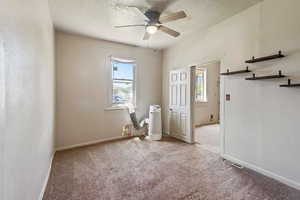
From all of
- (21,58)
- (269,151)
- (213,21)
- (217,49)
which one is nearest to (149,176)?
(269,151)

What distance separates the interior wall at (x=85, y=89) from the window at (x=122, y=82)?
0.58 ft

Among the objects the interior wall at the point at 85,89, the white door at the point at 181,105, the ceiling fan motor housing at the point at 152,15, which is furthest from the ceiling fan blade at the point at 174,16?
the interior wall at the point at 85,89

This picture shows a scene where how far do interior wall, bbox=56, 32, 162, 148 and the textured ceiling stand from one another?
40cm

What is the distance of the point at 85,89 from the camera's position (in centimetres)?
378

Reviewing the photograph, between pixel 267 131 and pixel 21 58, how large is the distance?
130 inches

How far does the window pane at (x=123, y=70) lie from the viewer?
431 centimetres

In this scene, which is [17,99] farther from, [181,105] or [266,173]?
[181,105]

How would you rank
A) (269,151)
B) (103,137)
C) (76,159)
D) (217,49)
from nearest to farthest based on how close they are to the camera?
1. (269,151)
2. (76,159)
3. (217,49)
4. (103,137)

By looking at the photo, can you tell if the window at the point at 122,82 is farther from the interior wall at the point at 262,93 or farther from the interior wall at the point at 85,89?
the interior wall at the point at 262,93

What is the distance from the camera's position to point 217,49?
3.21 metres

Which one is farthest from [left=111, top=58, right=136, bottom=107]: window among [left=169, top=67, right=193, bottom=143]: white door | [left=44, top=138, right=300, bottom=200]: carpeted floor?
[left=44, top=138, right=300, bottom=200]: carpeted floor

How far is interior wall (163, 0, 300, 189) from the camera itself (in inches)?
83.3

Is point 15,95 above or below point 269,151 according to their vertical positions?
above

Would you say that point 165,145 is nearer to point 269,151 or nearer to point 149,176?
point 149,176
